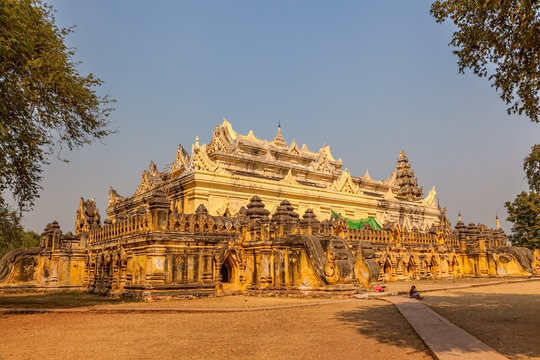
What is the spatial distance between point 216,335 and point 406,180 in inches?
2689

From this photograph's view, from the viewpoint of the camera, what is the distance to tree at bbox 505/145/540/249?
46184mm

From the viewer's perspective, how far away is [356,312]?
14.4m

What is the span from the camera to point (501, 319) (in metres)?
12.6

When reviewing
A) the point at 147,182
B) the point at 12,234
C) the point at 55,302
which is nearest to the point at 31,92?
the point at 55,302

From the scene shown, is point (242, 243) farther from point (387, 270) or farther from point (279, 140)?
point (279, 140)

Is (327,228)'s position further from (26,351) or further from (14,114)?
(26,351)

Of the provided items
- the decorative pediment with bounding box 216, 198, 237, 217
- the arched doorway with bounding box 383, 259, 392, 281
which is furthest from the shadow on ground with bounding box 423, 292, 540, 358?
the decorative pediment with bounding box 216, 198, 237, 217

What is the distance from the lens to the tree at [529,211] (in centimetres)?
4618

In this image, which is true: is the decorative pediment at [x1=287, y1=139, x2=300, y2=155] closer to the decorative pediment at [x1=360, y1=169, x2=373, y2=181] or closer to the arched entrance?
the decorative pediment at [x1=360, y1=169, x2=373, y2=181]

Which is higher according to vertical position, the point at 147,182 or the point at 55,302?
the point at 147,182

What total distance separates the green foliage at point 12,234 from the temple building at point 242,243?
6.89ft

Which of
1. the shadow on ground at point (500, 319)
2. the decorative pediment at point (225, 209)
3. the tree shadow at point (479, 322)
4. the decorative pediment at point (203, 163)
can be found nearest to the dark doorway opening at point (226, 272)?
the tree shadow at point (479, 322)

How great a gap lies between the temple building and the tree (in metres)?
8.76

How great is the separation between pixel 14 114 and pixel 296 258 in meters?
12.5
